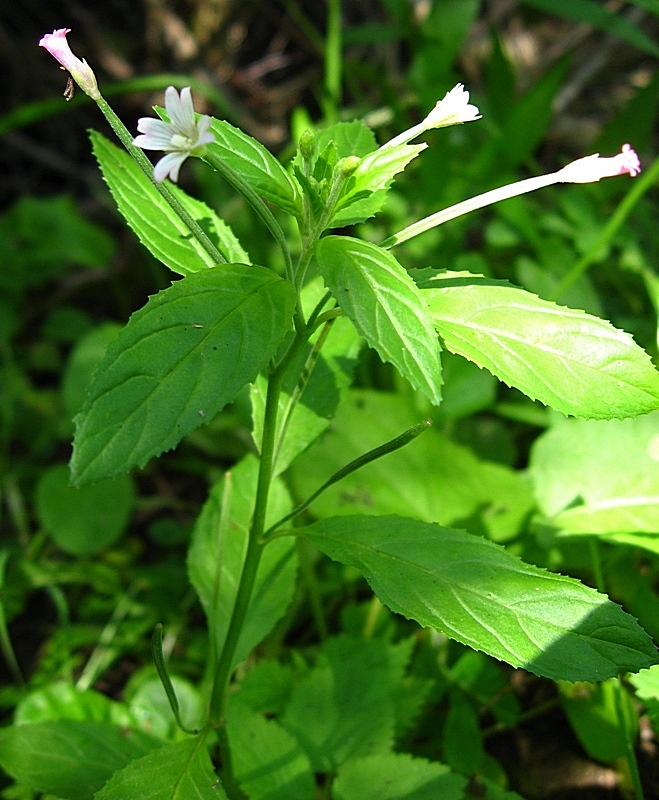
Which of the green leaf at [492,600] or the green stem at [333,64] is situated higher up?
the green stem at [333,64]

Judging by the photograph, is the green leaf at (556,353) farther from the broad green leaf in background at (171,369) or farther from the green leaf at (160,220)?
the green leaf at (160,220)

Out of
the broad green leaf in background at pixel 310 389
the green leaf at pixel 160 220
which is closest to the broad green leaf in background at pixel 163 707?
the broad green leaf in background at pixel 310 389

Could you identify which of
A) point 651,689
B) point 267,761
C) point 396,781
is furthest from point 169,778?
point 651,689

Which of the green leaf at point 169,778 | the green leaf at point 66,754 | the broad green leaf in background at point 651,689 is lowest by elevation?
the green leaf at point 66,754

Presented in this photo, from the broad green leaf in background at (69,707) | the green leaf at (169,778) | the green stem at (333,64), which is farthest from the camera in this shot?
the green stem at (333,64)

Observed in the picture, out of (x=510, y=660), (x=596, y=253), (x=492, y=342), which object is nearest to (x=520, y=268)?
(x=596, y=253)

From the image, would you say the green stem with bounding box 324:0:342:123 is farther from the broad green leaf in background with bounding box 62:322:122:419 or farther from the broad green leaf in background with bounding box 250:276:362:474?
the broad green leaf in background with bounding box 250:276:362:474

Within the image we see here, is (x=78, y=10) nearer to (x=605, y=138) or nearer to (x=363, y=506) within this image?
(x=605, y=138)
